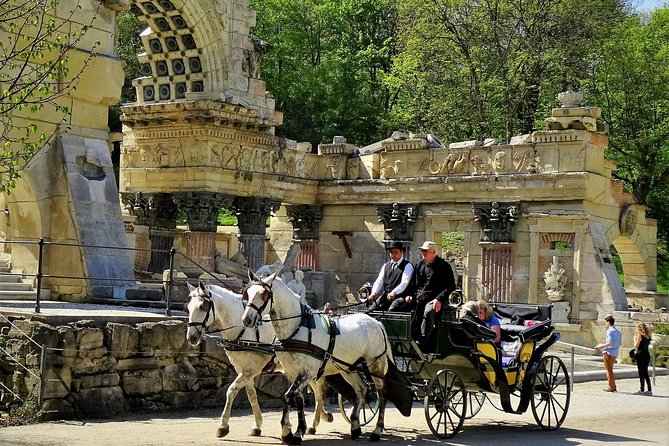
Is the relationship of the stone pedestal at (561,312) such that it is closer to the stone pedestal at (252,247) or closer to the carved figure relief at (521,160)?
the carved figure relief at (521,160)

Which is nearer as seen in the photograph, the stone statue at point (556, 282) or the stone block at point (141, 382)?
the stone block at point (141, 382)

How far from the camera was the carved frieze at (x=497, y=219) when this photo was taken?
84.3ft

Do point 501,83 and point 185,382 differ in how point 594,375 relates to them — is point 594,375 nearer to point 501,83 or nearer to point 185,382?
point 185,382

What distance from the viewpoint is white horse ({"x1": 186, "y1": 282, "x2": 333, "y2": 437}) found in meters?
11.7

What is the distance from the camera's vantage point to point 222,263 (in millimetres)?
22953

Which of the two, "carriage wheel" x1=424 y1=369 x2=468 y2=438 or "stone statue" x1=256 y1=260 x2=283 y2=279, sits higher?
"stone statue" x1=256 y1=260 x2=283 y2=279

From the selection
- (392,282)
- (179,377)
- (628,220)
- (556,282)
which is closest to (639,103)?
(628,220)

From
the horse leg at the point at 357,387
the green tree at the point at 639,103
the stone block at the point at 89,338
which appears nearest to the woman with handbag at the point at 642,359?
the horse leg at the point at 357,387

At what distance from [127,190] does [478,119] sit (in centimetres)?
1509

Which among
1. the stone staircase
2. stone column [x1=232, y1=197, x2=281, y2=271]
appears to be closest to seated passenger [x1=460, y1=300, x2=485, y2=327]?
the stone staircase

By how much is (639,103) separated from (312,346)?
28.7 m

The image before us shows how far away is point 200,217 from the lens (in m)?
26.1

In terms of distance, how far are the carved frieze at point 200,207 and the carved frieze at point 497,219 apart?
6.48m

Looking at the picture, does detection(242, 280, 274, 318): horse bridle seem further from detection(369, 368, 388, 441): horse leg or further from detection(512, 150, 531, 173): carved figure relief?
detection(512, 150, 531, 173): carved figure relief
